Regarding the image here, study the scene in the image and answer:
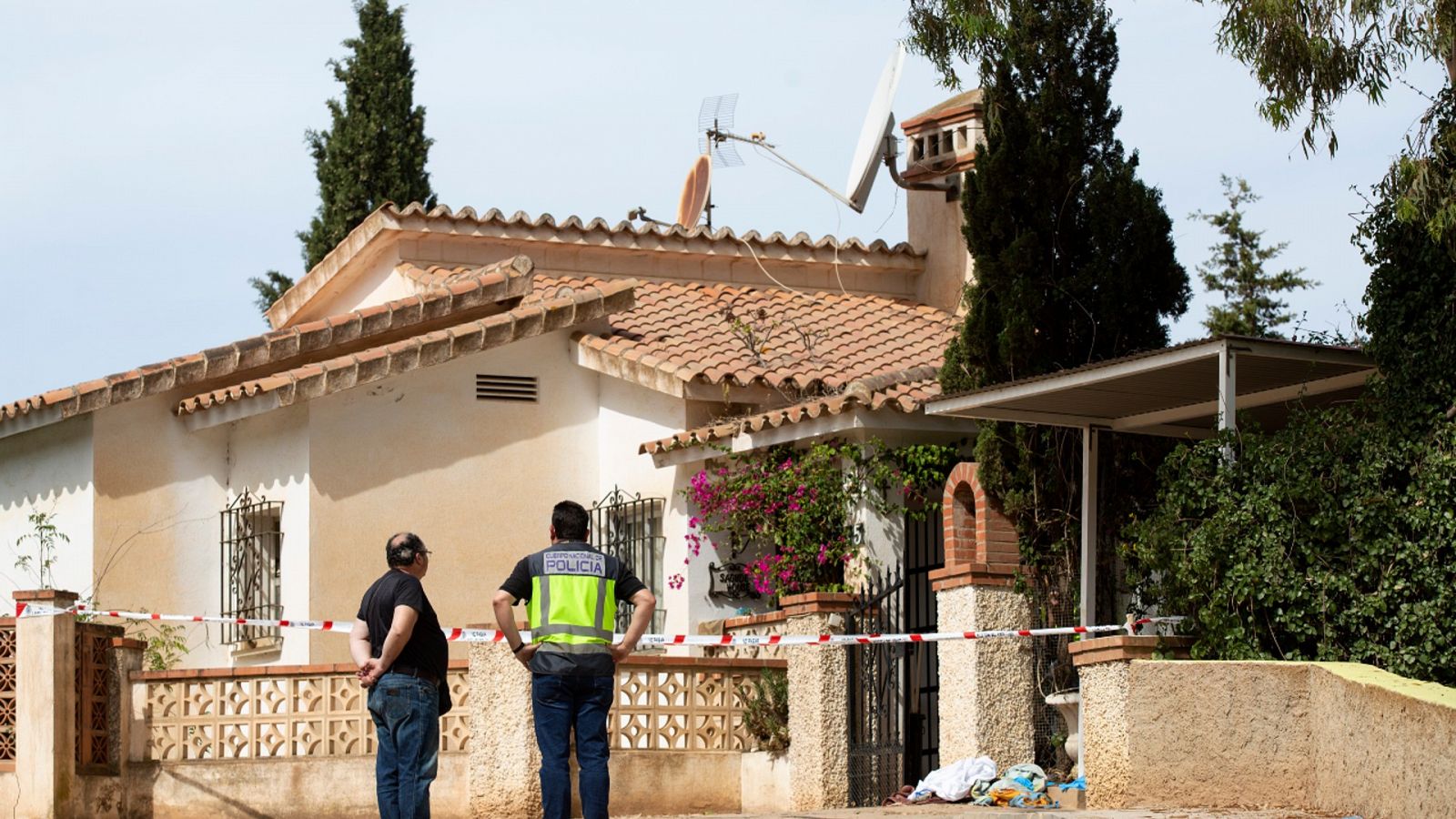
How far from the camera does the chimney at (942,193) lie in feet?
70.1

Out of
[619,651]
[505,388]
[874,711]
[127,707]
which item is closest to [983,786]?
[874,711]

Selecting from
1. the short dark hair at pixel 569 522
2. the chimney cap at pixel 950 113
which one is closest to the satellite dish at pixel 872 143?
the chimney cap at pixel 950 113

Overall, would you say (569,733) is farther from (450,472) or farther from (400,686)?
(450,472)

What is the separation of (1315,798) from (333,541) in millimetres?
9249

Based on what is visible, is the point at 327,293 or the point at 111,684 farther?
the point at 327,293

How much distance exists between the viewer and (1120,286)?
15422mm

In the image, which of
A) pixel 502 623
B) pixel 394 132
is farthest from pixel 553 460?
pixel 394 132

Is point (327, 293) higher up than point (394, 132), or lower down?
lower down

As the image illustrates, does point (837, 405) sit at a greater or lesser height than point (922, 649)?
greater

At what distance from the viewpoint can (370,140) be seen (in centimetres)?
2902

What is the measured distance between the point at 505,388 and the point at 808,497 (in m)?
3.53

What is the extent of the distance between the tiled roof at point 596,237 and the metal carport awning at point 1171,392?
8.19 m

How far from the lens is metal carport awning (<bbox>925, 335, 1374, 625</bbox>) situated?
42.1ft

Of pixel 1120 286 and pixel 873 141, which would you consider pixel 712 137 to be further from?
pixel 1120 286
